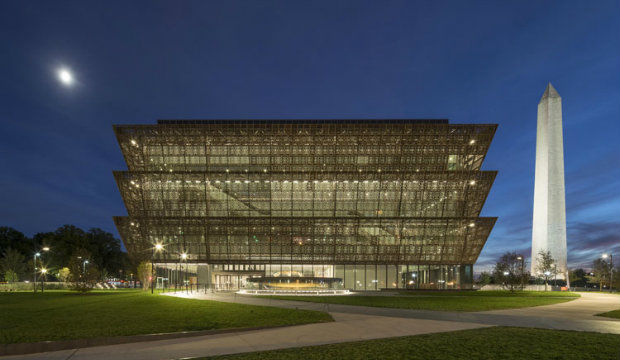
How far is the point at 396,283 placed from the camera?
226ft

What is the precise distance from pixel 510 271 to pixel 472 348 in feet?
183

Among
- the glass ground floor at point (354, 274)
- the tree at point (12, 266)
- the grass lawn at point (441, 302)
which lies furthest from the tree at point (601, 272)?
the tree at point (12, 266)

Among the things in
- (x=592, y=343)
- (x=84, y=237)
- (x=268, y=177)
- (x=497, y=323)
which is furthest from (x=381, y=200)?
(x=84, y=237)

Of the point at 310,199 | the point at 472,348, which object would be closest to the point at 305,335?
the point at 472,348

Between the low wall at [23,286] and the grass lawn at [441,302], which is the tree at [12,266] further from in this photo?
the grass lawn at [441,302]

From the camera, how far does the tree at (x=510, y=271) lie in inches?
2233

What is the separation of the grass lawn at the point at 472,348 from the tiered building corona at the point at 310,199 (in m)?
54.1

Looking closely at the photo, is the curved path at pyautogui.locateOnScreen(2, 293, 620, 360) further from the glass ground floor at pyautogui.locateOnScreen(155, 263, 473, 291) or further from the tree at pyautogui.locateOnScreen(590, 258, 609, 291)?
the tree at pyautogui.locateOnScreen(590, 258, 609, 291)

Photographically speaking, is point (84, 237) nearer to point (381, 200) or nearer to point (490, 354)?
point (381, 200)

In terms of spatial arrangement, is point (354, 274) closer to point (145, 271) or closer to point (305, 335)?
point (145, 271)

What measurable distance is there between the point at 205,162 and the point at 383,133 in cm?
3243

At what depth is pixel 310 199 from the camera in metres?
69.3

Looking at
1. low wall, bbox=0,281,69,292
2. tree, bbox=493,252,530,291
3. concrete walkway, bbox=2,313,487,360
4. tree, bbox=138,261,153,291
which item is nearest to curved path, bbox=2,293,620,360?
concrete walkway, bbox=2,313,487,360

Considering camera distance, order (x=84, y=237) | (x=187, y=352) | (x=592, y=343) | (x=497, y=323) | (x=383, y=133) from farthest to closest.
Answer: (x=84, y=237)
(x=383, y=133)
(x=497, y=323)
(x=592, y=343)
(x=187, y=352)
